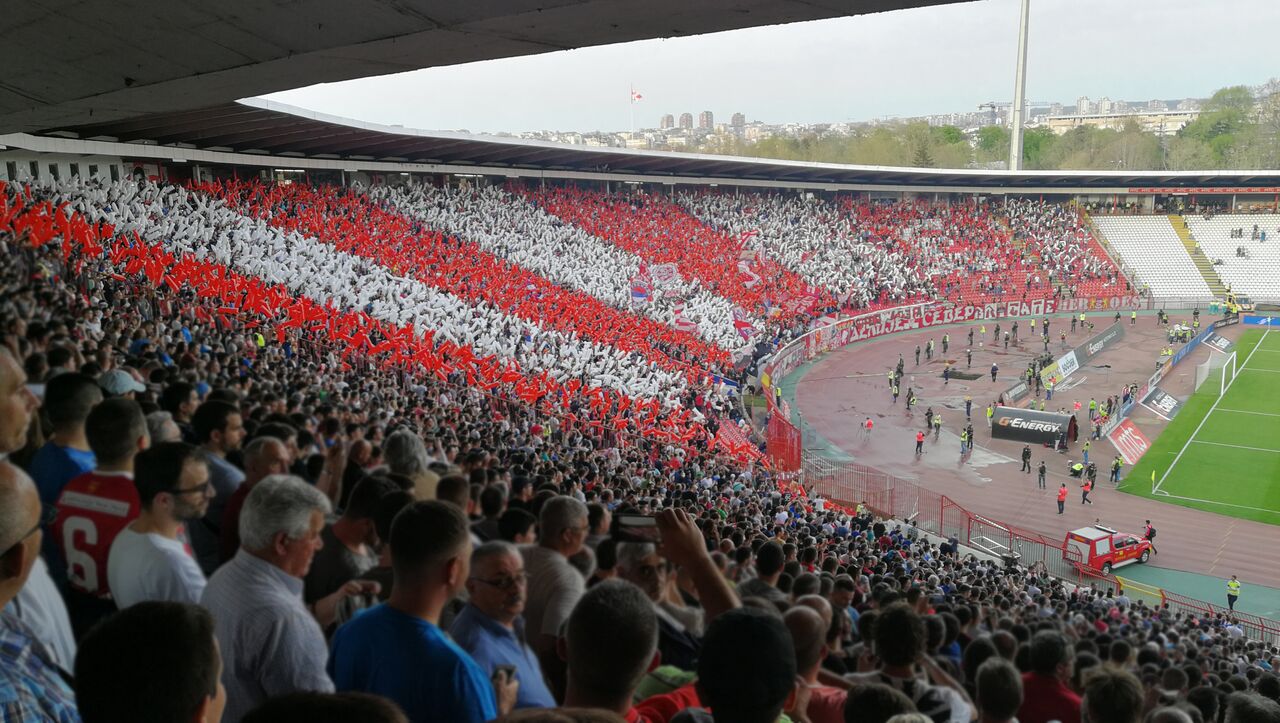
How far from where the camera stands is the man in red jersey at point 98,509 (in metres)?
3.85

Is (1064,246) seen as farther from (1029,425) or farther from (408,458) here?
(408,458)

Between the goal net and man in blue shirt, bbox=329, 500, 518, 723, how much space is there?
132 ft

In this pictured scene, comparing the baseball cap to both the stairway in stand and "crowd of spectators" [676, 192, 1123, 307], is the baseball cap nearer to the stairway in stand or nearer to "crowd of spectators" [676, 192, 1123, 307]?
"crowd of spectators" [676, 192, 1123, 307]

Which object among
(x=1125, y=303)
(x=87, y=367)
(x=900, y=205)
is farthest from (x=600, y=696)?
(x=900, y=205)

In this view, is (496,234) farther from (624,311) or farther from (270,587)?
(270,587)

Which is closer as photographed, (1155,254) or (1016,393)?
(1016,393)

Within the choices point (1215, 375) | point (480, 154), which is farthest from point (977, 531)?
point (480, 154)

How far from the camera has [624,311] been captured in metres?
37.0

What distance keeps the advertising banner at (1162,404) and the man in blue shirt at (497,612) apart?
3477 cm

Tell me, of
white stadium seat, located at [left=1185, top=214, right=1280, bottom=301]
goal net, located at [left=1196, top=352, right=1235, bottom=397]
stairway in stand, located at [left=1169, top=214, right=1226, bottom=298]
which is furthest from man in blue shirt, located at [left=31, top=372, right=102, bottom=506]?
white stadium seat, located at [left=1185, top=214, right=1280, bottom=301]

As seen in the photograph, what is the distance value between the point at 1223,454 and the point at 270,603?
3193 cm

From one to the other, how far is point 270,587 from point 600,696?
1.25m

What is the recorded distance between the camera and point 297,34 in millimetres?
7203

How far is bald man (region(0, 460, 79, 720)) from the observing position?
7.69 feet
